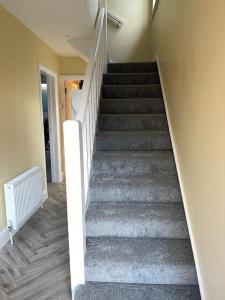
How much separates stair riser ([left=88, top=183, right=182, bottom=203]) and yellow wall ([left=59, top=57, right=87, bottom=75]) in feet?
10.0

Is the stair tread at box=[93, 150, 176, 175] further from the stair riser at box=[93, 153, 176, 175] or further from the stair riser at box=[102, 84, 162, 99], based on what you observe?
the stair riser at box=[102, 84, 162, 99]

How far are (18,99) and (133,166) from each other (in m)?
1.55

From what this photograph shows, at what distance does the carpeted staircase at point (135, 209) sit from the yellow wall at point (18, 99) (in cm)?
93

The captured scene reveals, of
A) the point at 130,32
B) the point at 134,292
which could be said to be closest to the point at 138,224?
the point at 134,292

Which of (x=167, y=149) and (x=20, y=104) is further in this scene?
(x=20, y=104)

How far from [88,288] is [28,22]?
2.81 metres

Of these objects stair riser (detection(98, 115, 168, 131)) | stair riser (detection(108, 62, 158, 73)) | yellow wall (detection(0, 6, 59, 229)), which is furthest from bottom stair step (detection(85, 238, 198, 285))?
stair riser (detection(108, 62, 158, 73))

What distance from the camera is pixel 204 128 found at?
143 centimetres

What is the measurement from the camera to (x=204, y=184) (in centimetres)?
144

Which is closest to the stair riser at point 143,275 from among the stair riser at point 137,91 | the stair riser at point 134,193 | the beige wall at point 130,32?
the stair riser at point 134,193

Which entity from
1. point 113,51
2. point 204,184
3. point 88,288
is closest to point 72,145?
point 204,184

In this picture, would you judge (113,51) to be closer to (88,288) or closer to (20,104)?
(20,104)

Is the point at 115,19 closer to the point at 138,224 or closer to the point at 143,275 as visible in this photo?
the point at 138,224

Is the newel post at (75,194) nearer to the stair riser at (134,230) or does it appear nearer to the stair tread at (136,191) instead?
the stair riser at (134,230)
